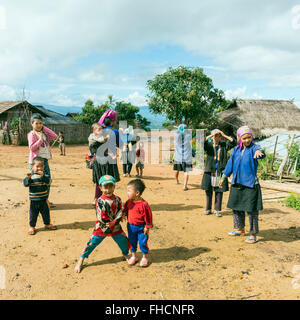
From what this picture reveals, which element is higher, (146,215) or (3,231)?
(146,215)

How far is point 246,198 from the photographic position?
4.54 m

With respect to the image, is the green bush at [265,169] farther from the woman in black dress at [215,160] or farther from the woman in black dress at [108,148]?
the woman in black dress at [108,148]

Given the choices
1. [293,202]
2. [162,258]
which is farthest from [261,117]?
[162,258]

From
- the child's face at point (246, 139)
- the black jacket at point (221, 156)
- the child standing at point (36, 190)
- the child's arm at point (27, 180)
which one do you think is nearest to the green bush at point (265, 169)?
the black jacket at point (221, 156)

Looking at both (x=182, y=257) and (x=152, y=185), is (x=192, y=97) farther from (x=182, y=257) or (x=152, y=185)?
(x=182, y=257)

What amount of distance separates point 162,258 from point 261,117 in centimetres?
1847

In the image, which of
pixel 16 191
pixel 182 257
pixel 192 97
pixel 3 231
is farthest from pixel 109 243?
pixel 192 97

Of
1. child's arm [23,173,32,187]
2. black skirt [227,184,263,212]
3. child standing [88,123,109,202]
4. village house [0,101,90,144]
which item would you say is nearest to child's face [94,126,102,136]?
child standing [88,123,109,202]

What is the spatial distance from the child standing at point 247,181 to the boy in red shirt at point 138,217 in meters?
1.68

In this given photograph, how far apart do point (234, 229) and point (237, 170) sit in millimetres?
1087

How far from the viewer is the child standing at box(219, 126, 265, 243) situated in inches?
176

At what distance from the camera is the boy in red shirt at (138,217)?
3678 millimetres

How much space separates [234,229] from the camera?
195 inches

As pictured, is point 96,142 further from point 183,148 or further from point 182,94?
point 182,94
